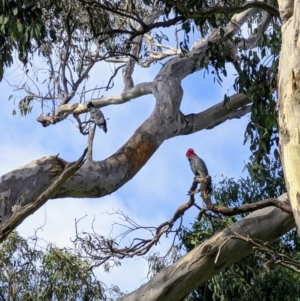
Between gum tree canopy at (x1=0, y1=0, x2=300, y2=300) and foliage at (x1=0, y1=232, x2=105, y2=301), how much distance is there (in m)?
1.36

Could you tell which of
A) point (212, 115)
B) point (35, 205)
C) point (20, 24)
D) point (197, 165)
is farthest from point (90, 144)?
point (35, 205)

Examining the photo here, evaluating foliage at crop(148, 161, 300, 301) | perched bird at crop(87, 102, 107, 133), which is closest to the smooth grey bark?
foliage at crop(148, 161, 300, 301)

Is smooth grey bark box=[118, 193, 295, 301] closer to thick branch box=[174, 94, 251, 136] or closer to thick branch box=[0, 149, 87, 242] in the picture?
thick branch box=[0, 149, 87, 242]

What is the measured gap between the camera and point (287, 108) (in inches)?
133

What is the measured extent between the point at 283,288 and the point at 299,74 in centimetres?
348

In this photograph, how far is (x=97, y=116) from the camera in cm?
752

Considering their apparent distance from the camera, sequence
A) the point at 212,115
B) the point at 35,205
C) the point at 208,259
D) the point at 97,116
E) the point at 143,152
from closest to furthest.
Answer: the point at 35,205, the point at 208,259, the point at 143,152, the point at 212,115, the point at 97,116

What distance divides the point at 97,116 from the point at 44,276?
174 cm

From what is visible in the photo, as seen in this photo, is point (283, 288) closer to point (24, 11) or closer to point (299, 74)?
point (24, 11)

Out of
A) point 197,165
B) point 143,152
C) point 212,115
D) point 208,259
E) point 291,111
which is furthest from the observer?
point 212,115

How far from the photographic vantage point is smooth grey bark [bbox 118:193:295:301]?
173 inches

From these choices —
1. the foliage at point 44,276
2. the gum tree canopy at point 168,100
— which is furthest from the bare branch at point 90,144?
the foliage at point 44,276

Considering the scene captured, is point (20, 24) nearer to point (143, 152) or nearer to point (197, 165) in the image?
point (143, 152)

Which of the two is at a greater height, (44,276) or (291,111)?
(44,276)
